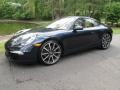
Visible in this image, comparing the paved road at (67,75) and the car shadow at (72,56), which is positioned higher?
the car shadow at (72,56)

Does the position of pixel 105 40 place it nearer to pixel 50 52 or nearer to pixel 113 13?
pixel 50 52

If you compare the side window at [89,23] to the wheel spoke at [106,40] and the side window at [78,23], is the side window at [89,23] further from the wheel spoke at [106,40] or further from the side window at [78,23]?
the wheel spoke at [106,40]

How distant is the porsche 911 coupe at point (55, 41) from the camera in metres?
4.13

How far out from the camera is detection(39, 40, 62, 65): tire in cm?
432

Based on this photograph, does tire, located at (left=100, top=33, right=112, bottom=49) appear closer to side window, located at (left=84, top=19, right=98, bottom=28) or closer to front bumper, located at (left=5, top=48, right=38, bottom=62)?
side window, located at (left=84, top=19, right=98, bottom=28)

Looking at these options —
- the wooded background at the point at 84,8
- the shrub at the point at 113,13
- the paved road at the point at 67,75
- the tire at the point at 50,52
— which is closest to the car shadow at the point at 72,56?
the paved road at the point at 67,75

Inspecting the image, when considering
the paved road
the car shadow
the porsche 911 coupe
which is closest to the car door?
the porsche 911 coupe

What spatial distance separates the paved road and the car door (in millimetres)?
377

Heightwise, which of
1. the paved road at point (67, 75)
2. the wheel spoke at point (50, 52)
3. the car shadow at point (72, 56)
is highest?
the wheel spoke at point (50, 52)

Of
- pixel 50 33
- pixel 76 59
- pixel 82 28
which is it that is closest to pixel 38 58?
pixel 50 33

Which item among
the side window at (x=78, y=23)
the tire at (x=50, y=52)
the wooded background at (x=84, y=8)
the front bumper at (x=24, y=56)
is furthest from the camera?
the wooded background at (x=84, y=8)

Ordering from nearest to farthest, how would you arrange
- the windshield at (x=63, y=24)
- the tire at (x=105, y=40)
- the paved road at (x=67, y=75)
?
the paved road at (x=67, y=75) < the windshield at (x=63, y=24) < the tire at (x=105, y=40)

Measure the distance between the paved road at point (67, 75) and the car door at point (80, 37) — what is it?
38cm

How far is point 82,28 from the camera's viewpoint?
5.10 metres
